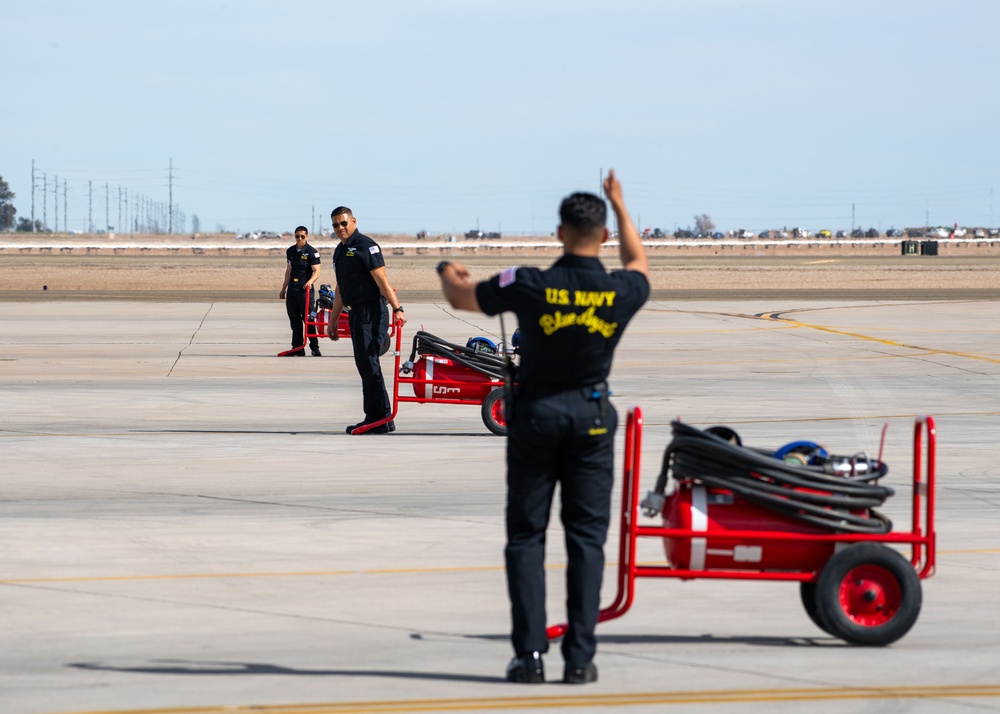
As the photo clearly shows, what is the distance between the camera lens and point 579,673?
5410mm

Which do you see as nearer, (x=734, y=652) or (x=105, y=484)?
(x=734, y=652)

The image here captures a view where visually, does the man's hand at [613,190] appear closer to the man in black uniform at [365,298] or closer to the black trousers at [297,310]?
the man in black uniform at [365,298]

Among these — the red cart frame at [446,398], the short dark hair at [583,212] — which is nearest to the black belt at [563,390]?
the short dark hair at [583,212]

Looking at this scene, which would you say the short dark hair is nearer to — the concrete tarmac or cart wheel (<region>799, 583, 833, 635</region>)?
the concrete tarmac

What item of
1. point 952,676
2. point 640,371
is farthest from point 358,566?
point 640,371

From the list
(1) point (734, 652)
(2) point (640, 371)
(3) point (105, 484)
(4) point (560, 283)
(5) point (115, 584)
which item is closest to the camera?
(4) point (560, 283)

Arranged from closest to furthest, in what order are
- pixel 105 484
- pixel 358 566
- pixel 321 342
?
1. pixel 358 566
2. pixel 105 484
3. pixel 321 342

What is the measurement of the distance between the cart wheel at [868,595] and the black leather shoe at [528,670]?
4.64 feet

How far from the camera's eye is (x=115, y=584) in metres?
7.04

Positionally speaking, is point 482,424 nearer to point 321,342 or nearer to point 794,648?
point 794,648

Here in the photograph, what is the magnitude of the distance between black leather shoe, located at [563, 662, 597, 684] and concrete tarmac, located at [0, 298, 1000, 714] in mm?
61

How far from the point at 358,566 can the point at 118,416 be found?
24.8 ft

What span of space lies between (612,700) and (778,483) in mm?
1402

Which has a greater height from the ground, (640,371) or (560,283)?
(560,283)
